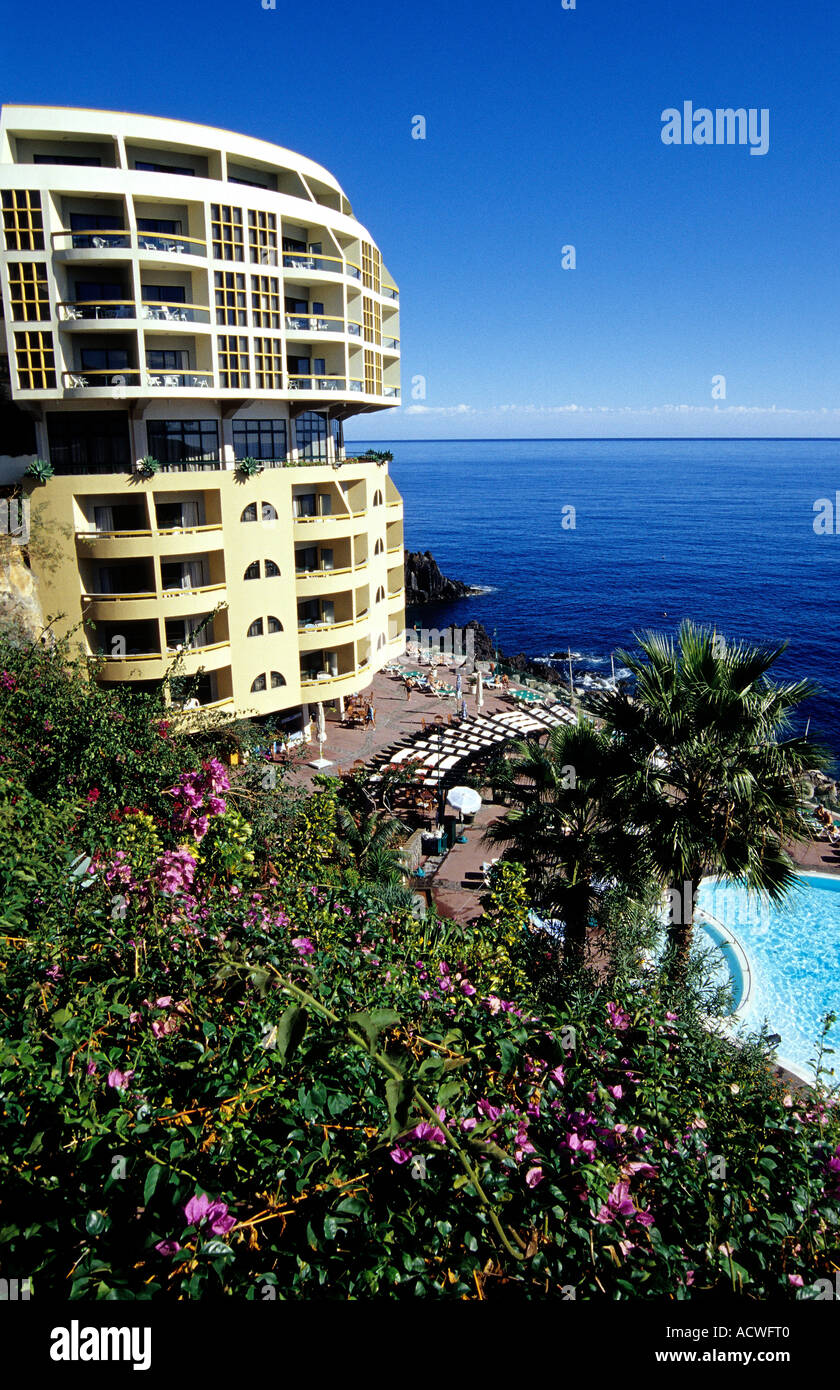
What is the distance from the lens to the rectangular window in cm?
2986

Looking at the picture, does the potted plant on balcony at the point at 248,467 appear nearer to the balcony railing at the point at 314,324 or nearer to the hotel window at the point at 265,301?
the hotel window at the point at 265,301

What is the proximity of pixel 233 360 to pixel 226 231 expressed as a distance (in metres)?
4.13

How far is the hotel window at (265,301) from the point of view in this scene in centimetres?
2923

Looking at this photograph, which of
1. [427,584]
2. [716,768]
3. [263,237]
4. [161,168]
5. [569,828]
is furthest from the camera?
[427,584]

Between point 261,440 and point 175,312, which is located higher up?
point 175,312

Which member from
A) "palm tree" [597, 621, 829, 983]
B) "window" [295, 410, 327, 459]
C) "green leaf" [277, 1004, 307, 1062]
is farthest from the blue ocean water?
"green leaf" [277, 1004, 307, 1062]

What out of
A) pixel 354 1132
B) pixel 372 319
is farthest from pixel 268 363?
pixel 354 1132

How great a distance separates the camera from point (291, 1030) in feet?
10.8

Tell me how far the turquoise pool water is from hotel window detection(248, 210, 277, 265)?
25.8m

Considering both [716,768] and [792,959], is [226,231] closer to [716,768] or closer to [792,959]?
[716,768]

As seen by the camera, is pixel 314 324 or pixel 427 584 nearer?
pixel 314 324

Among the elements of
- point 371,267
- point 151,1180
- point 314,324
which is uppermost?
point 371,267

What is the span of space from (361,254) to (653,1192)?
1443 inches
